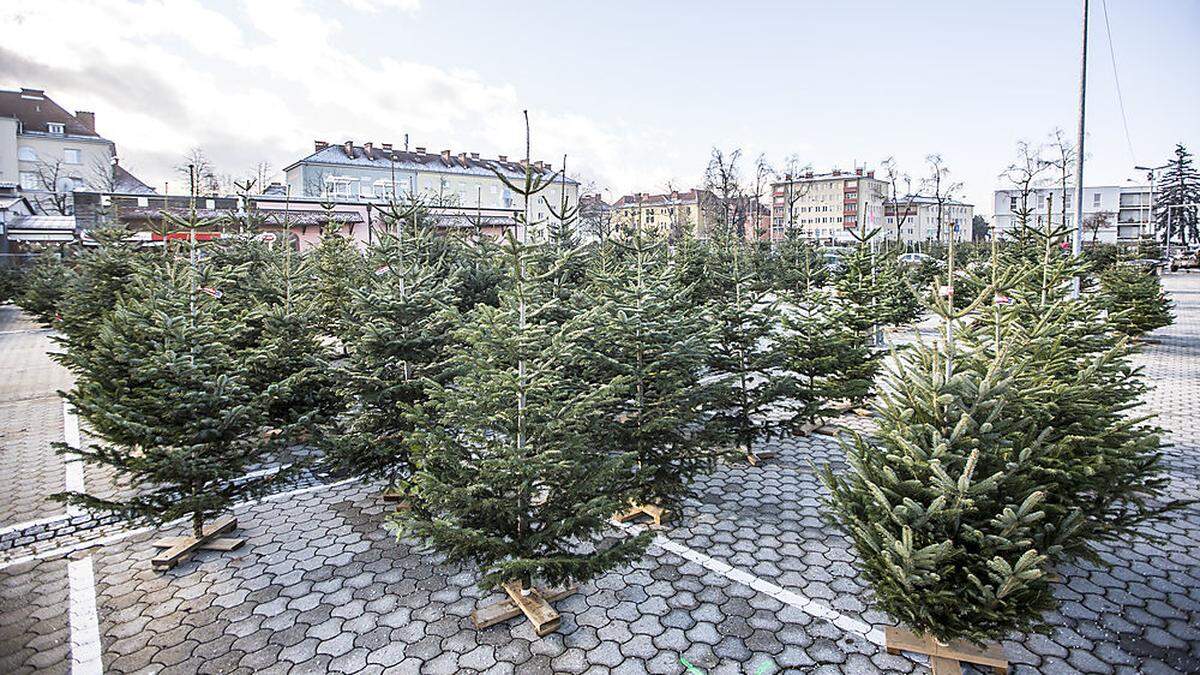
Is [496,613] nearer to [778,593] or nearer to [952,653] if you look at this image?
[778,593]

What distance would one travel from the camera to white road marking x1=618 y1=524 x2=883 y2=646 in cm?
473

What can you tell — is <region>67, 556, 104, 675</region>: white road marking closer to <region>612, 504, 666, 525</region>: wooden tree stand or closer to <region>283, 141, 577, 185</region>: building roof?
<region>612, 504, 666, 525</region>: wooden tree stand

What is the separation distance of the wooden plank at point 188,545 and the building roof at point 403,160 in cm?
5029

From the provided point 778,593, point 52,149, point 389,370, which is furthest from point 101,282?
point 52,149

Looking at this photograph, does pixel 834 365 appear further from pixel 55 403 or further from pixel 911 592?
pixel 55 403

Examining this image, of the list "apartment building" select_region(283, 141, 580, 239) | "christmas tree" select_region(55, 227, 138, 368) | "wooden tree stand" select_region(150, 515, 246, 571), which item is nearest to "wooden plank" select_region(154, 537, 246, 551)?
"wooden tree stand" select_region(150, 515, 246, 571)

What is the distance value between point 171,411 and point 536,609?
366cm

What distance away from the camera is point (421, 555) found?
6098 mm

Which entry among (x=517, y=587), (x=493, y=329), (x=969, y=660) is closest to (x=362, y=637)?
(x=517, y=587)

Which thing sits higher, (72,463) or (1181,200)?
(1181,200)

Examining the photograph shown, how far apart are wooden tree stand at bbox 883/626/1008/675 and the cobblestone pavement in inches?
5.6

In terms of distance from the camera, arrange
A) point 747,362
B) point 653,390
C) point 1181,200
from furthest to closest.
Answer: point 1181,200, point 747,362, point 653,390

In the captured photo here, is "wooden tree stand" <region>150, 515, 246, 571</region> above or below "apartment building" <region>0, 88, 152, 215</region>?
below

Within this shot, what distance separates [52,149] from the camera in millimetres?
59031
